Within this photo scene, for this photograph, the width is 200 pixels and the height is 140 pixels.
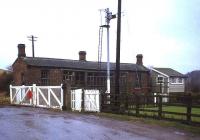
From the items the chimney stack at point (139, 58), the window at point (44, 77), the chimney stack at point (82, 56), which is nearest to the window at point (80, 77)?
the window at point (44, 77)

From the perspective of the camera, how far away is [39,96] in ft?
97.5

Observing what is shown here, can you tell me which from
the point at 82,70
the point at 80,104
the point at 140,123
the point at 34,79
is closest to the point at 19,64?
the point at 34,79

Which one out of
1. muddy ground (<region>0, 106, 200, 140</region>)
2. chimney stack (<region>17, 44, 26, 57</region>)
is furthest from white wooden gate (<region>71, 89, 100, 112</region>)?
chimney stack (<region>17, 44, 26, 57</region>)

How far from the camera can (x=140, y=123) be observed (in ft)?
57.4

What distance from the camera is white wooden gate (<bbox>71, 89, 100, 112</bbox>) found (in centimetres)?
2403

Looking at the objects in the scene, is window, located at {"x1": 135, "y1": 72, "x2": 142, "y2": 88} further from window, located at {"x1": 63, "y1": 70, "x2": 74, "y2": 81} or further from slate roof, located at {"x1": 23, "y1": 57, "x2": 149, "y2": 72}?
window, located at {"x1": 63, "y1": 70, "x2": 74, "y2": 81}

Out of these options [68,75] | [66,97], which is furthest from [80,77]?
[66,97]

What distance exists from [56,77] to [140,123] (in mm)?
28321

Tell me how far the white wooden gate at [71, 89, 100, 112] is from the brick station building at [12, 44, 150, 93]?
1820cm

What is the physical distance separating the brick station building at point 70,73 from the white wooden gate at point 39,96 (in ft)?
27.0

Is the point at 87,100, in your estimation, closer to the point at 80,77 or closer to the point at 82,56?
the point at 80,77

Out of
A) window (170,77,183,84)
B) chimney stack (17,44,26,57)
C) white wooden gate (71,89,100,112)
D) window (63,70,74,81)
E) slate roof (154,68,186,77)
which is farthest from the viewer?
window (170,77,183,84)

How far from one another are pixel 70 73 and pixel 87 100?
72.7 feet

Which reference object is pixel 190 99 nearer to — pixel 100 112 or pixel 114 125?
pixel 114 125
